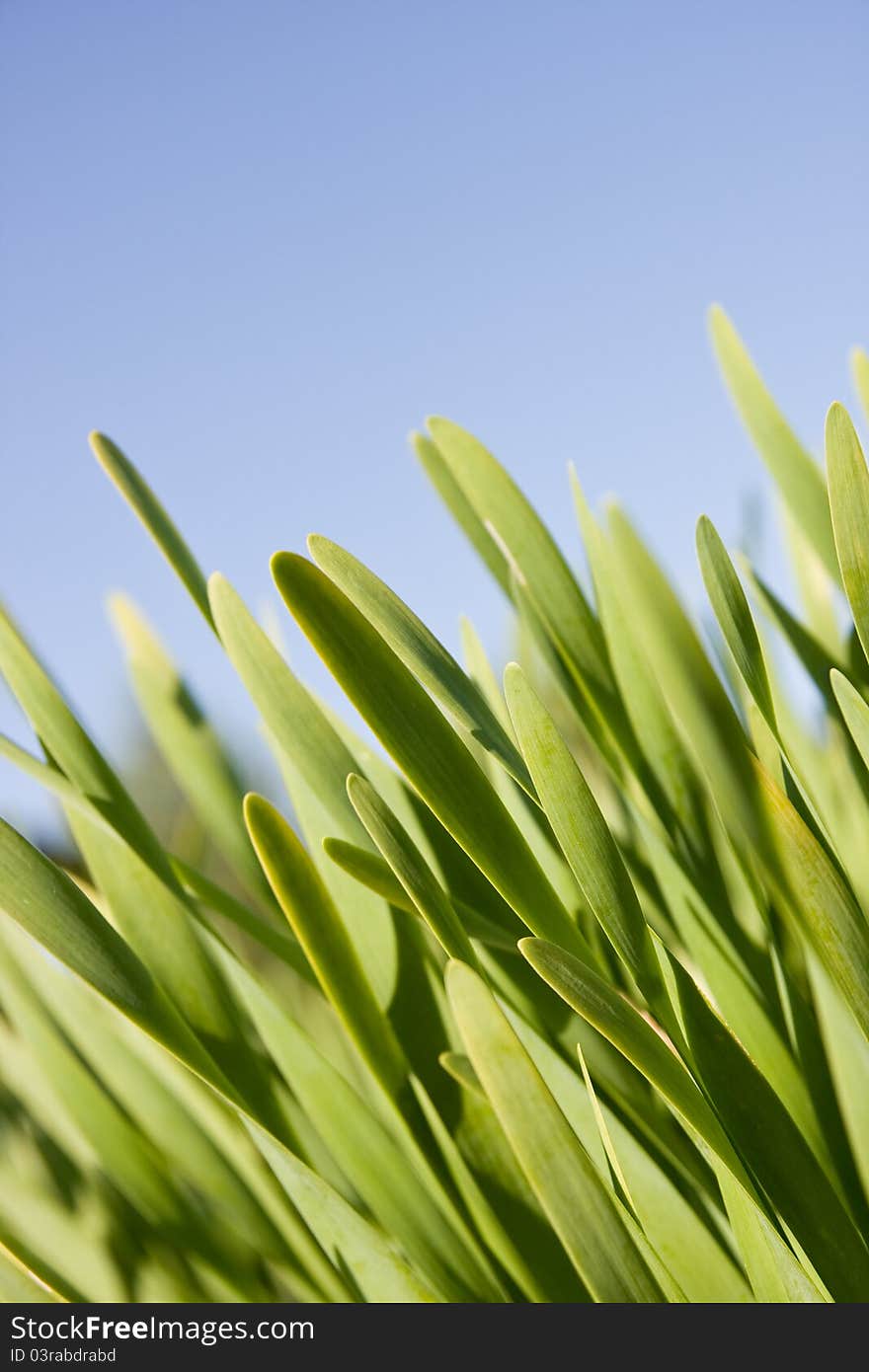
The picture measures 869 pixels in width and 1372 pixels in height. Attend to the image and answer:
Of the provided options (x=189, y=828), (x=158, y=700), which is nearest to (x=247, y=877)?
(x=158, y=700)

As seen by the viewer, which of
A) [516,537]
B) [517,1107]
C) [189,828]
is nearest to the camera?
[517,1107]

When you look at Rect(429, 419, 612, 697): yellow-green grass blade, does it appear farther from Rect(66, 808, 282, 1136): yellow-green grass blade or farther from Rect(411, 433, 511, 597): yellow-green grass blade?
Rect(66, 808, 282, 1136): yellow-green grass blade

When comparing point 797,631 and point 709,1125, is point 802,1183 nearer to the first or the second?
point 709,1125

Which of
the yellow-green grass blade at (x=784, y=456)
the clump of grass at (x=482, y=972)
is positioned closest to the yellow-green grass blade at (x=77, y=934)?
the clump of grass at (x=482, y=972)

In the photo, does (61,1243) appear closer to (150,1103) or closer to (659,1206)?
(150,1103)

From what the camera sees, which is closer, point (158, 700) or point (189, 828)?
point (158, 700)
